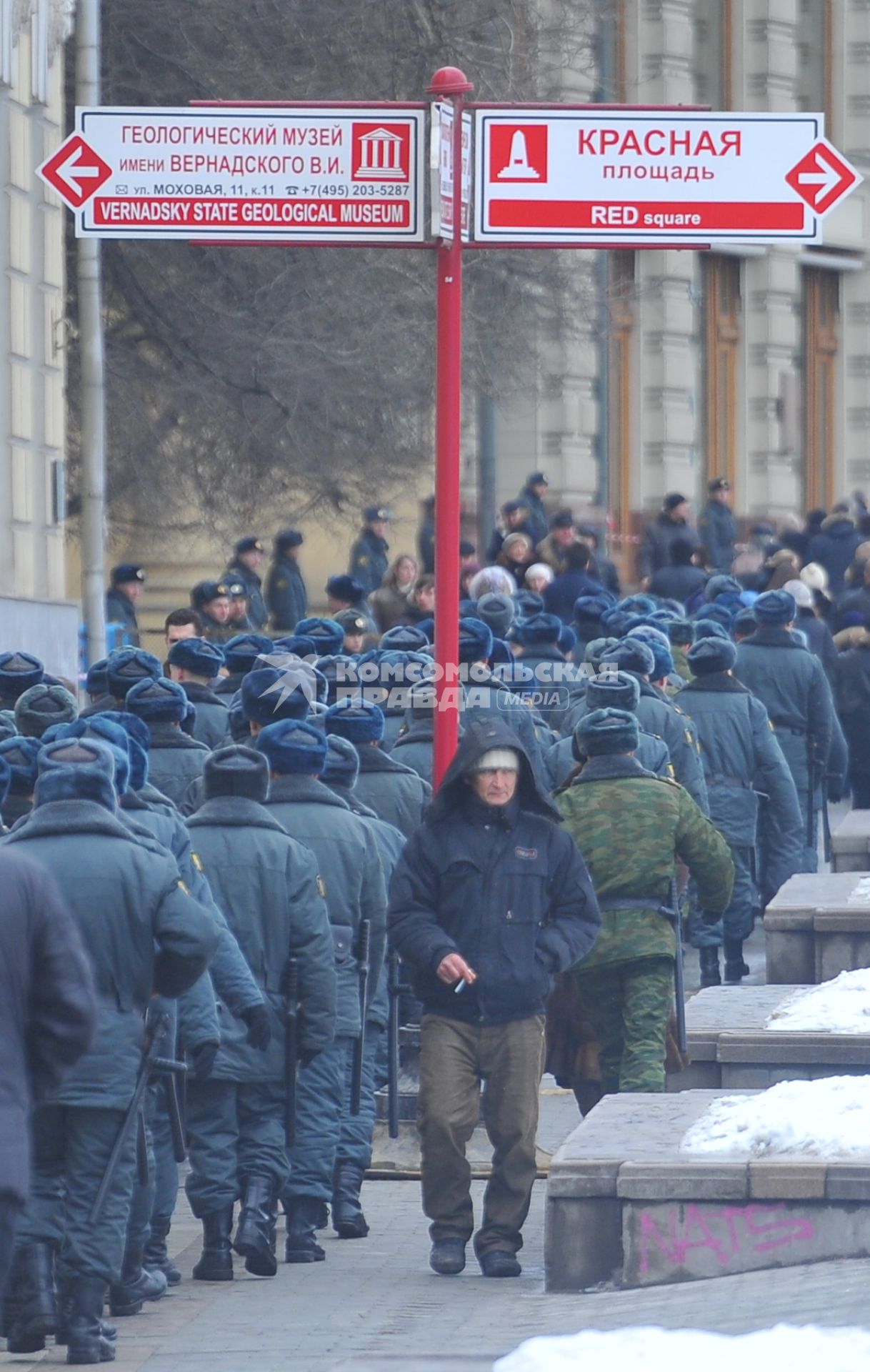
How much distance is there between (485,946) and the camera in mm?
8656

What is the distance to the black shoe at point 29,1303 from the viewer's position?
7.38 m

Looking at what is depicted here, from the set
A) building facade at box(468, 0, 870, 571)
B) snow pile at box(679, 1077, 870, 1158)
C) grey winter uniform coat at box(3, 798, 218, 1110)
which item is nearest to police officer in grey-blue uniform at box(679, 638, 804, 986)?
snow pile at box(679, 1077, 870, 1158)

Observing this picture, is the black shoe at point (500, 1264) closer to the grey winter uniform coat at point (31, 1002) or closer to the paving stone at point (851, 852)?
the grey winter uniform coat at point (31, 1002)

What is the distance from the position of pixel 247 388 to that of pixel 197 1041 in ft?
41.1

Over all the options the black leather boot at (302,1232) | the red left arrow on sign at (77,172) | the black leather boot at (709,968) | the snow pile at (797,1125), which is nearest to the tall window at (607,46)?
the black leather boot at (709,968)

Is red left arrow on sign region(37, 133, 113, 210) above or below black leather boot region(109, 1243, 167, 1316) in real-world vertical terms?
above

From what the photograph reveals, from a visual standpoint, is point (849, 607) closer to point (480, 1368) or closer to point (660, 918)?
point (660, 918)

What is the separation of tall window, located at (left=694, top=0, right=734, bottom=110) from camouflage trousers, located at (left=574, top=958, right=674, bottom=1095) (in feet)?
83.4

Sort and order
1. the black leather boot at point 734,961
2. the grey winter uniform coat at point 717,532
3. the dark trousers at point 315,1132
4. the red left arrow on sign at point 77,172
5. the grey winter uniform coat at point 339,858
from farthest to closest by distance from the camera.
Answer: the grey winter uniform coat at point 717,532
the black leather boot at point 734,961
the grey winter uniform coat at point 339,858
the dark trousers at point 315,1132
the red left arrow on sign at point 77,172

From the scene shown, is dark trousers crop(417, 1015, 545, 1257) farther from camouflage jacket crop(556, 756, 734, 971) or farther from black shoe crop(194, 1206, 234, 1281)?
camouflage jacket crop(556, 756, 734, 971)

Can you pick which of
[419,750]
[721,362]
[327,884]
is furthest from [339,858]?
[721,362]

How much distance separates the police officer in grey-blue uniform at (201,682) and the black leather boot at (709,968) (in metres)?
2.71

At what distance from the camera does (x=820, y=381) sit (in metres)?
36.6

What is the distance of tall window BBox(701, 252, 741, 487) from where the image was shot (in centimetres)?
3416
